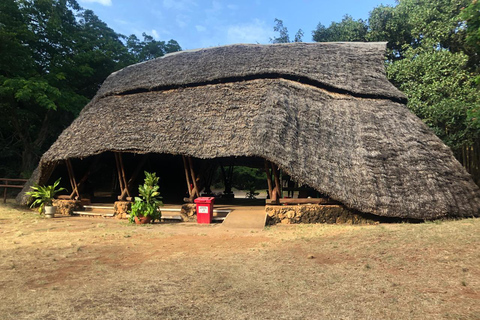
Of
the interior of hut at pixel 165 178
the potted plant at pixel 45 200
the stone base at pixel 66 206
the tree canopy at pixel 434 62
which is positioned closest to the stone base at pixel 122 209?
the interior of hut at pixel 165 178

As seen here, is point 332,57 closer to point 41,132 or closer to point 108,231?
point 108,231

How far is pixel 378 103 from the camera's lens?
452 inches

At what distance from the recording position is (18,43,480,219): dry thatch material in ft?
28.9

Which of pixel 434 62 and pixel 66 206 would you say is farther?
pixel 434 62

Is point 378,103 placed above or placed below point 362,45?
below

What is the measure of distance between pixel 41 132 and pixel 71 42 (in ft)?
20.0

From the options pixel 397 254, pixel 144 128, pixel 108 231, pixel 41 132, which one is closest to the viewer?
pixel 397 254

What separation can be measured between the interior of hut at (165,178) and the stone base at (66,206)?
1.00ft

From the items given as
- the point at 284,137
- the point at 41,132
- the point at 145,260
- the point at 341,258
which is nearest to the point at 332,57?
the point at 284,137

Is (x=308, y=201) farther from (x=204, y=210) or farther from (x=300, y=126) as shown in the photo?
(x=204, y=210)

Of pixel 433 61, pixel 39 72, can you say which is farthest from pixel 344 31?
pixel 39 72

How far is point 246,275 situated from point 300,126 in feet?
21.4

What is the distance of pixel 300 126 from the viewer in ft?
33.3

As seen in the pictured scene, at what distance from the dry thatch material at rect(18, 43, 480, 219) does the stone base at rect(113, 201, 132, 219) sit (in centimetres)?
204
